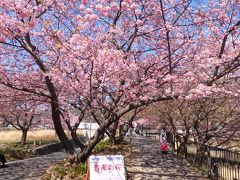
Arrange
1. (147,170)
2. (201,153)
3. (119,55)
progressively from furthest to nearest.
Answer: (201,153)
(147,170)
(119,55)

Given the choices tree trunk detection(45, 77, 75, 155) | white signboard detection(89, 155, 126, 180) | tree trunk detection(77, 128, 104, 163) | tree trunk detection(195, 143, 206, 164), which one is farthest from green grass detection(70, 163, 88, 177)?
tree trunk detection(195, 143, 206, 164)

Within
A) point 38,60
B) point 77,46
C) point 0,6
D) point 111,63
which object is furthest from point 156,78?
point 0,6

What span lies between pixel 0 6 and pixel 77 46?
2.22 m

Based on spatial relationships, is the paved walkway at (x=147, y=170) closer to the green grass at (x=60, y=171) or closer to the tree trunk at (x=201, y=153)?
the tree trunk at (x=201, y=153)

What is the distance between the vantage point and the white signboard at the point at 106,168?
9172 mm

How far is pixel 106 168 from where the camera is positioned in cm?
929

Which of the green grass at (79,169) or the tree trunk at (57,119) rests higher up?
the tree trunk at (57,119)

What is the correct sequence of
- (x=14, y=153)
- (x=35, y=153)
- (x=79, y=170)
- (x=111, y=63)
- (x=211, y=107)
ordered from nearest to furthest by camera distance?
(x=111, y=63), (x=79, y=170), (x=211, y=107), (x=14, y=153), (x=35, y=153)

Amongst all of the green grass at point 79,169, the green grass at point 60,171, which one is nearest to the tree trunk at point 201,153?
the green grass at point 79,169

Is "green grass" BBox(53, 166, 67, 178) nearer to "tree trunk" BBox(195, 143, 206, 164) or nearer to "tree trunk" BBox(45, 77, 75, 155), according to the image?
"tree trunk" BBox(45, 77, 75, 155)

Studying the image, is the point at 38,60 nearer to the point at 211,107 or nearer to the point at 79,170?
the point at 79,170

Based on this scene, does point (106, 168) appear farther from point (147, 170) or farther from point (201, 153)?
point (201, 153)

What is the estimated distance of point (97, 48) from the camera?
9219 millimetres

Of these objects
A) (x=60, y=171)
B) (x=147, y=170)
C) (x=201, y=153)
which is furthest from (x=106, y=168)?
(x=201, y=153)
